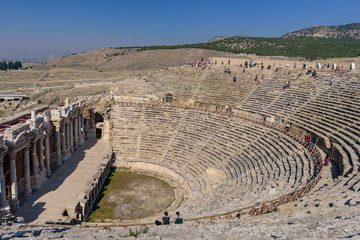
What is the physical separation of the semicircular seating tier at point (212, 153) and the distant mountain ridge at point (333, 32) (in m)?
107

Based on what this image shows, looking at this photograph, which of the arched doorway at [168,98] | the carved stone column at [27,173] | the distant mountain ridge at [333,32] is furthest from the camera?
the distant mountain ridge at [333,32]

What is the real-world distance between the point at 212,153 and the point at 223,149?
0.90m

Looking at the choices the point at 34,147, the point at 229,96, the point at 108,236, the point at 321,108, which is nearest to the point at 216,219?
the point at 108,236

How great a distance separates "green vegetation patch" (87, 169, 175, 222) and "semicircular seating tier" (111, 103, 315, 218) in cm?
152

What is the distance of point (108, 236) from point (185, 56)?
6948cm

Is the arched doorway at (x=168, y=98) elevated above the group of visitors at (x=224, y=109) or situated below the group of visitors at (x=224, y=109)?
above

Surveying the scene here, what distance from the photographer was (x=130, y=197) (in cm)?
2011

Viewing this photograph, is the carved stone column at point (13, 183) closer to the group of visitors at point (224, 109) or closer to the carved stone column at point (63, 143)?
the carved stone column at point (63, 143)

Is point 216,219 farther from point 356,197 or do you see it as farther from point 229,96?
point 229,96

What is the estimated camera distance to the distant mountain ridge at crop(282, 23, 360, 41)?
115 m

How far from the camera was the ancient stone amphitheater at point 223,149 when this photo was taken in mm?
10148

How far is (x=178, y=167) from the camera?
2320 centimetres

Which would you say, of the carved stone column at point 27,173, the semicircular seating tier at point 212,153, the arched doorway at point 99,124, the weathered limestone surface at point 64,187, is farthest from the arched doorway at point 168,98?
the carved stone column at point 27,173

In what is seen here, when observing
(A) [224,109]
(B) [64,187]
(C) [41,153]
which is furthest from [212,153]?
(C) [41,153]
